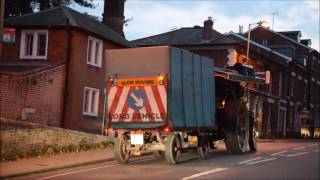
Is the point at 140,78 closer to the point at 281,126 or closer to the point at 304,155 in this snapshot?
the point at 304,155

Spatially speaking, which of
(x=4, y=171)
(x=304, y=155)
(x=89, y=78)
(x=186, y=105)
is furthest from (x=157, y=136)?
(x=89, y=78)

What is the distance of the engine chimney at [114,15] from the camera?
4050 cm

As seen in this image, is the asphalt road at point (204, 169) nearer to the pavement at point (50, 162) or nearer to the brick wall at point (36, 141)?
the pavement at point (50, 162)

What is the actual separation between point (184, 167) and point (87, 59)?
13752 mm

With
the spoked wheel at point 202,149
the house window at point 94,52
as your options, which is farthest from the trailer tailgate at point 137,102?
the house window at point 94,52

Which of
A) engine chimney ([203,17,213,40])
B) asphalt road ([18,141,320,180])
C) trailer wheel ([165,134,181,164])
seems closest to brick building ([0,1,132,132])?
asphalt road ([18,141,320,180])

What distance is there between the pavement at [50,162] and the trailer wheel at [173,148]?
275 cm

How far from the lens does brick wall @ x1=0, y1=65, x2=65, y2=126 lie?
24109 millimetres

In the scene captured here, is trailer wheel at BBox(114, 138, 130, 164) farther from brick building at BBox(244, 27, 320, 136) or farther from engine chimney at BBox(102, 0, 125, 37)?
brick building at BBox(244, 27, 320, 136)

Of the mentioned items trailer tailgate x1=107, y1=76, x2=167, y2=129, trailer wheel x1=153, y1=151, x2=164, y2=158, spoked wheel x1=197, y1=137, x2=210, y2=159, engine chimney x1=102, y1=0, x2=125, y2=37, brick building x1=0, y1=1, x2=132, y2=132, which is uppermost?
engine chimney x1=102, y1=0, x2=125, y2=37

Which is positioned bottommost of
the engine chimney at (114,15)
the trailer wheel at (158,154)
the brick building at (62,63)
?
the trailer wheel at (158,154)

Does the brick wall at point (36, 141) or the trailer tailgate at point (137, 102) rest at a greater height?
the trailer tailgate at point (137, 102)

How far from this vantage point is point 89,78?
30.5 metres

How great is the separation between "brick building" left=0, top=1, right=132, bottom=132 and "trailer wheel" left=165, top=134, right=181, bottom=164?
872 cm
